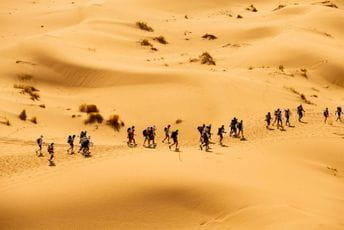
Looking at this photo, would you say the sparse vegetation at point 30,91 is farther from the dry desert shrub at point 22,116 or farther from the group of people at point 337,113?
the group of people at point 337,113

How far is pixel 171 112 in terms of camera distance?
73.4ft

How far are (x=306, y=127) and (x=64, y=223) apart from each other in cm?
1186

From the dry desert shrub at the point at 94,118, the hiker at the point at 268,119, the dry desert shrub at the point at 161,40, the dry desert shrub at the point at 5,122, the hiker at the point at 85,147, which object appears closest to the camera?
the hiker at the point at 85,147

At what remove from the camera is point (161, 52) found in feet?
109

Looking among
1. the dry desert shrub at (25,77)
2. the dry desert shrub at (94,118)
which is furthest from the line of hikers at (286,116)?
the dry desert shrub at (25,77)

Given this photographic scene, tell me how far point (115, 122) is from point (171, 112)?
2627 millimetres

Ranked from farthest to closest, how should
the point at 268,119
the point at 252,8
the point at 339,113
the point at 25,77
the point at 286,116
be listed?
the point at 252,8
the point at 25,77
the point at 339,113
the point at 286,116
the point at 268,119

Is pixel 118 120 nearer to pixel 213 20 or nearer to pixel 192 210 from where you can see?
pixel 192 210

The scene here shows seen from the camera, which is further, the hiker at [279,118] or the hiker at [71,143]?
the hiker at [279,118]

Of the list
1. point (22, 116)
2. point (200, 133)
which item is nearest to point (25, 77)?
point (22, 116)

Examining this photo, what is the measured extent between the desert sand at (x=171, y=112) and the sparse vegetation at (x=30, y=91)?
1.22 feet

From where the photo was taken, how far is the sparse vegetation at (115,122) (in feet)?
68.8

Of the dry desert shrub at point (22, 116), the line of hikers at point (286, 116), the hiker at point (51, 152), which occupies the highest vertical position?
the line of hikers at point (286, 116)

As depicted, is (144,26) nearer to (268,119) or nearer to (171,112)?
(171,112)
